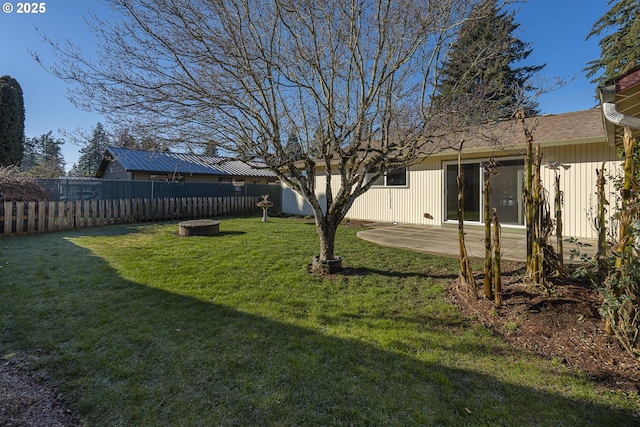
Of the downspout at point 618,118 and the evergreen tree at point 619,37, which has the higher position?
the evergreen tree at point 619,37

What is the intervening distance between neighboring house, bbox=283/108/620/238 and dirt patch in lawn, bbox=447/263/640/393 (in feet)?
9.00

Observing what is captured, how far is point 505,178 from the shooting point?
878cm

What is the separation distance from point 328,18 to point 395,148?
6.52 ft

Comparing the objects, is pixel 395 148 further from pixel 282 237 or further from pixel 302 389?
pixel 282 237

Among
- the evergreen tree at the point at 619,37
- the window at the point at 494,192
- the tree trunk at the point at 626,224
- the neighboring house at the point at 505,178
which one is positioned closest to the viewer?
the tree trunk at the point at 626,224

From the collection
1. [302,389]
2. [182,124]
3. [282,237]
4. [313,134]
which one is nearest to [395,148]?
[313,134]

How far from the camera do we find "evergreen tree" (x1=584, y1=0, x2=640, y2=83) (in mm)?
12523

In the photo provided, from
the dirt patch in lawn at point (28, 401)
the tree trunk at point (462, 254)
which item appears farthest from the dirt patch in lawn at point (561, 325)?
the dirt patch in lawn at point (28, 401)

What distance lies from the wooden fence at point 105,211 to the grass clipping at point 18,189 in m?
0.64

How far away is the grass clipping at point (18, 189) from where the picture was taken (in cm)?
884

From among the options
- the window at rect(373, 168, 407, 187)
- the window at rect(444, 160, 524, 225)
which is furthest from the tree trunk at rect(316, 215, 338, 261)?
the window at rect(373, 168, 407, 187)

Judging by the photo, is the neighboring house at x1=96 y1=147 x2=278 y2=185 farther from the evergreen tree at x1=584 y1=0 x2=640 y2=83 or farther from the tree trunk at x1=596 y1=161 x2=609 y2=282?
the evergreen tree at x1=584 y1=0 x2=640 y2=83

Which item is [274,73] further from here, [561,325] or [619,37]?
[619,37]

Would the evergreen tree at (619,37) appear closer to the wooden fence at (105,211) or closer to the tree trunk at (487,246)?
the tree trunk at (487,246)
